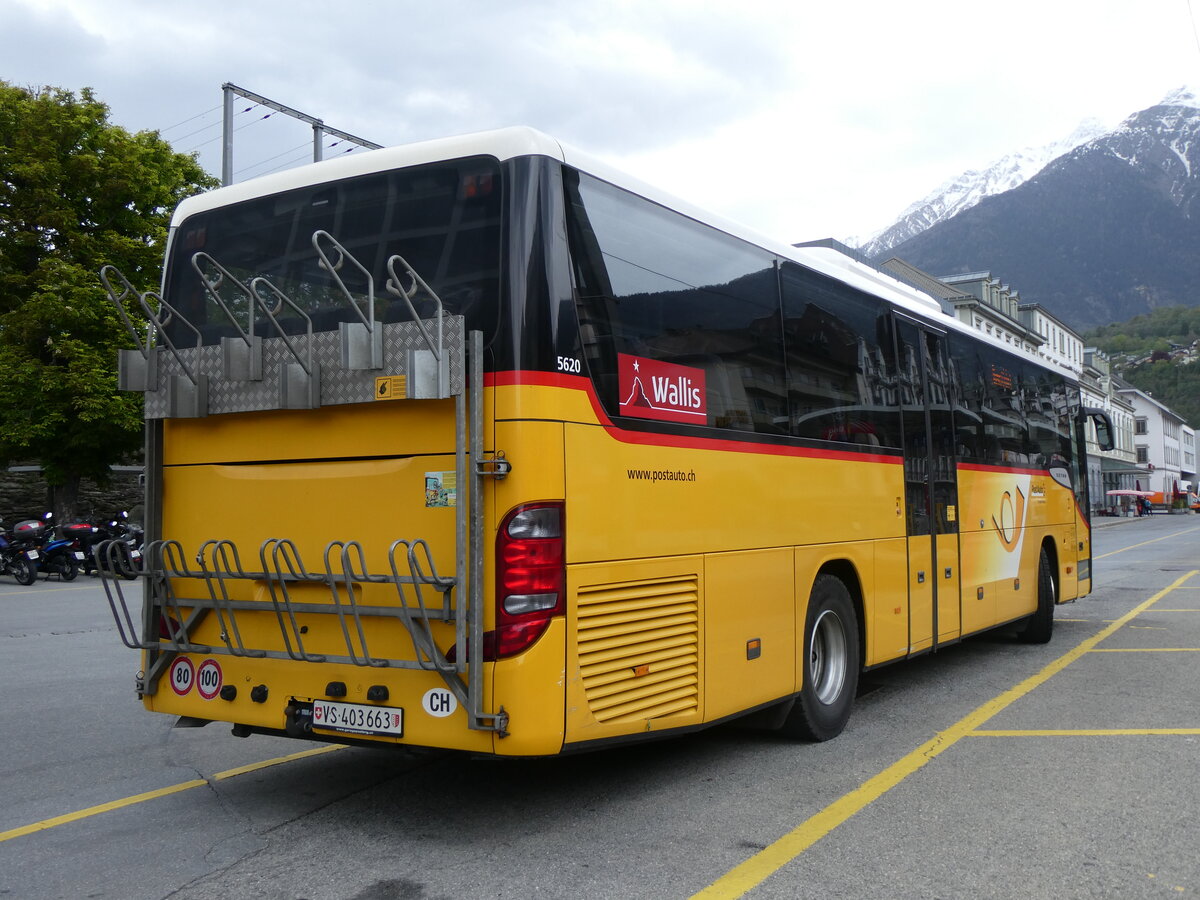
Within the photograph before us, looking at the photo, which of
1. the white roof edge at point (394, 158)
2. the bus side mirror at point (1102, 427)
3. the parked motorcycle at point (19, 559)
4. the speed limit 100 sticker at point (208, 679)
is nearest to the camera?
the white roof edge at point (394, 158)

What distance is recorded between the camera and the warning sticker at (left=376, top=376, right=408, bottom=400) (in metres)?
4.74

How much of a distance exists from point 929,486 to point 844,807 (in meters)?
3.83

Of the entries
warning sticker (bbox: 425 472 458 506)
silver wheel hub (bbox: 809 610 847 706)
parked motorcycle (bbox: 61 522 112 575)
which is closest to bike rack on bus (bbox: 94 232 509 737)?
warning sticker (bbox: 425 472 458 506)

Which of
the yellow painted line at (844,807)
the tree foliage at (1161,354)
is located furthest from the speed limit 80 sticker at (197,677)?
the tree foliage at (1161,354)

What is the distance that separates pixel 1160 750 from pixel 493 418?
4.57m

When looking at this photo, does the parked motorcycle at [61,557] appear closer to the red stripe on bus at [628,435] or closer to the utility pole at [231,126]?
the utility pole at [231,126]

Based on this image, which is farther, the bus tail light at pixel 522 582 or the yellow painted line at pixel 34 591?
the yellow painted line at pixel 34 591

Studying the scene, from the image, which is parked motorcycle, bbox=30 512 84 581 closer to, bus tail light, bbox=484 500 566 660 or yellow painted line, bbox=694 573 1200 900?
yellow painted line, bbox=694 573 1200 900

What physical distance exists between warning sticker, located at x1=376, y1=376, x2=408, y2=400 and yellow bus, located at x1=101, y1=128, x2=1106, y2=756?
2 centimetres

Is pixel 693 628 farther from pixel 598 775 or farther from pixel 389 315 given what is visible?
pixel 389 315

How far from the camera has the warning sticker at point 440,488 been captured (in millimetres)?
4707

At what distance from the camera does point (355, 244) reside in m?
5.24

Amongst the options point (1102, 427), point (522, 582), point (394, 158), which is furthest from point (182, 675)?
point (1102, 427)

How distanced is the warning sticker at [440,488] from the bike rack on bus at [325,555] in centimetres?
16
